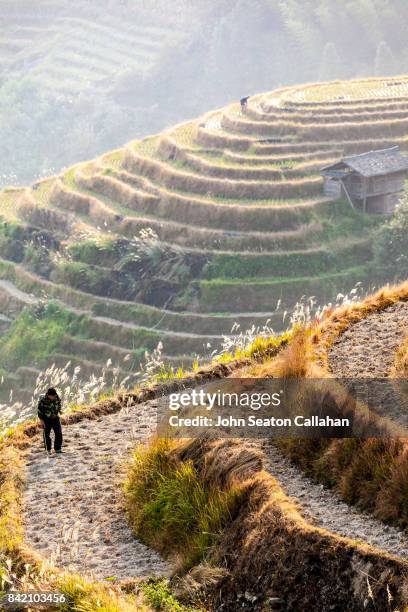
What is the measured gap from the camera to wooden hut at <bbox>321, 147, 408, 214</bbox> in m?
58.8

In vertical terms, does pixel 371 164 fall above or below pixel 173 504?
above

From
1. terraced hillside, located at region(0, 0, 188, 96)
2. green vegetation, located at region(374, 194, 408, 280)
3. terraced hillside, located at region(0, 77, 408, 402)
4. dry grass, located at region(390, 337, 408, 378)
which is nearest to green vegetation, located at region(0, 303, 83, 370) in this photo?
terraced hillside, located at region(0, 77, 408, 402)

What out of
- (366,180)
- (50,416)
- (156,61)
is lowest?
(50,416)

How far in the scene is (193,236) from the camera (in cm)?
5591

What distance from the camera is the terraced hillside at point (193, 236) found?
170ft

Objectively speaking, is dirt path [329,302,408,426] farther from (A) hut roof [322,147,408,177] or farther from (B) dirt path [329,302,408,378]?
(A) hut roof [322,147,408,177]

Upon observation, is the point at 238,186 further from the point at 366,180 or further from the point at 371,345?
the point at 371,345

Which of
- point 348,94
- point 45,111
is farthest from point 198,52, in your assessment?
point 348,94

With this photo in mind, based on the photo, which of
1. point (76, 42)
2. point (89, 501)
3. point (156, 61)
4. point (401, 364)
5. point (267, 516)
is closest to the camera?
point (267, 516)

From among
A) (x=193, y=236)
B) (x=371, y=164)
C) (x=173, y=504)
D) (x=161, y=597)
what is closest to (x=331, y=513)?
(x=161, y=597)

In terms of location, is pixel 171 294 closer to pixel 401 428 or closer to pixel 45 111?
pixel 401 428

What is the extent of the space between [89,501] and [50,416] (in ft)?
4.87

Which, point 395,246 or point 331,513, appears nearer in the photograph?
point 331,513

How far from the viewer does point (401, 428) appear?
31.2 ft
